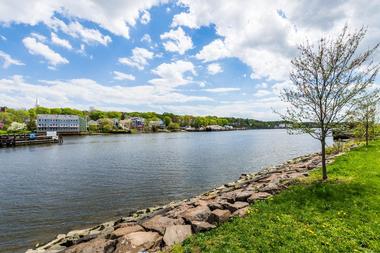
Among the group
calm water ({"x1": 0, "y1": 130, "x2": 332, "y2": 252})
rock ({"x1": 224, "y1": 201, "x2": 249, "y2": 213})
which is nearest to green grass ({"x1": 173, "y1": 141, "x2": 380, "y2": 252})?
rock ({"x1": 224, "y1": 201, "x2": 249, "y2": 213})

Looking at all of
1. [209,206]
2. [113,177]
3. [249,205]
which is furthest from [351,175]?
[113,177]

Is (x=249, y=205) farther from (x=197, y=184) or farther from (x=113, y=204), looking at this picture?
(x=197, y=184)

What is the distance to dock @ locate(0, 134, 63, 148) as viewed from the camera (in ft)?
229

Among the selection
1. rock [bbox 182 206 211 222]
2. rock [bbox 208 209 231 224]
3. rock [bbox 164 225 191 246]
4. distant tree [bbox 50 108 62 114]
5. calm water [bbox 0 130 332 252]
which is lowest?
calm water [bbox 0 130 332 252]

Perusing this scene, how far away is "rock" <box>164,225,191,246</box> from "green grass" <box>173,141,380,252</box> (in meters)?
0.36

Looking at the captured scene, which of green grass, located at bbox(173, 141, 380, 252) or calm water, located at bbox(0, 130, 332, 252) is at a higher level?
green grass, located at bbox(173, 141, 380, 252)

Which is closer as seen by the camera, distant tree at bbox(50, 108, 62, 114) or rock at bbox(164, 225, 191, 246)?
rock at bbox(164, 225, 191, 246)

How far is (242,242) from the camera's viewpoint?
6.82 meters

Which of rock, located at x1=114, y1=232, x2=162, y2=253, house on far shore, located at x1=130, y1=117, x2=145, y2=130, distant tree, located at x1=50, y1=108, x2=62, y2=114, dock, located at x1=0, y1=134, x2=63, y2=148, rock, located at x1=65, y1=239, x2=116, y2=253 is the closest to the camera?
rock, located at x1=114, y1=232, x2=162, y2=253

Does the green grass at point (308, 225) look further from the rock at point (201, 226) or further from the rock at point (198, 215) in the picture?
the rock at point (198, 215)

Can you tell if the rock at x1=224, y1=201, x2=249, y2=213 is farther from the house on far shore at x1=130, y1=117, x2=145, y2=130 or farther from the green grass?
the house on far shore at x1=130, y1=117, x2=145, y2=130

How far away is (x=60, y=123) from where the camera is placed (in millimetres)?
149125

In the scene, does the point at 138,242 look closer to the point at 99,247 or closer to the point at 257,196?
the point at 99,247

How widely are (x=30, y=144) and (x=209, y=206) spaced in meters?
80.6
